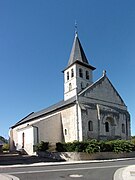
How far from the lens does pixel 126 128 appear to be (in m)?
37.1

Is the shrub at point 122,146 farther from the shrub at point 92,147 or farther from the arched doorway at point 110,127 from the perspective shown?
the arched doorway at point 110,127

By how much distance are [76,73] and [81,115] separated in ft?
28.2

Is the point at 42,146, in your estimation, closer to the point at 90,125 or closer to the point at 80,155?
the point at 80,155

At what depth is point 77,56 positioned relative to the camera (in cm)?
3984

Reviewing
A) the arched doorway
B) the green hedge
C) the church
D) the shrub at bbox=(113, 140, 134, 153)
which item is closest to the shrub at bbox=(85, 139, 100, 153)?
the green hedge

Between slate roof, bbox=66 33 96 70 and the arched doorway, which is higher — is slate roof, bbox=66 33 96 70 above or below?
above

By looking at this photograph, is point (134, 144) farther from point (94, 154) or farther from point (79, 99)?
point (79, 99)

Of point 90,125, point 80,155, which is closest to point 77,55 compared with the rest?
point 90,125

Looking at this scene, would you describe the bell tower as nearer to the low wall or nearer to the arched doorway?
the arched doorway

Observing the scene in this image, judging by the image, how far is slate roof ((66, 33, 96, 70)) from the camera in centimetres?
3891

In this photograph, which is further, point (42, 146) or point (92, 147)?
point (42, 146)

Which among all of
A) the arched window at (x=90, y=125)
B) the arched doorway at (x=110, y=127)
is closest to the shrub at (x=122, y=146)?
the arched window at (x=90, y=125)

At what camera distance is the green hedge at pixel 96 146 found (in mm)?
26406

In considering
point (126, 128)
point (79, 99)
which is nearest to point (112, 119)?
point (126, 128)
